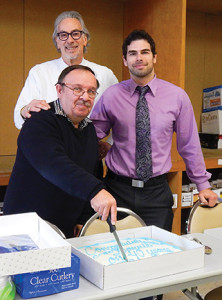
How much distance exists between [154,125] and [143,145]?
0.14 metres

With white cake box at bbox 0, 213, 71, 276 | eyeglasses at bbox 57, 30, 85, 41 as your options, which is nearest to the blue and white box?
white cake box at bbox 0, 213, 71, 276

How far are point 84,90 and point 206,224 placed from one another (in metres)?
1.10

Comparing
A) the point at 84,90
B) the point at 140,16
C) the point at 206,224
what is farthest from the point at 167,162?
Answer: the point at 140,16

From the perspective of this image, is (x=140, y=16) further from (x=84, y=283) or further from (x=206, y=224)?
(x=84, y=283)

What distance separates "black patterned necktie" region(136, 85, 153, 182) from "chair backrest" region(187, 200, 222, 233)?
336 millimetres

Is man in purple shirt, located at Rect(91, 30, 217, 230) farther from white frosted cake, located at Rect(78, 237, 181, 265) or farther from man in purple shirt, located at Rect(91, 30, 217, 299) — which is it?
white frosted cake, located at Rect(78, 237, 181, 265)

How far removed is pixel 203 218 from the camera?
7.79ft

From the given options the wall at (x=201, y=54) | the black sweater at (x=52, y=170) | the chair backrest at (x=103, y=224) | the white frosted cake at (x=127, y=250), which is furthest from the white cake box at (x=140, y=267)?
the wall at (x=201, y=54)

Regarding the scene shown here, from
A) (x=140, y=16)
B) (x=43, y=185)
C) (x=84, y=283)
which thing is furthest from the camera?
(x=140, y=16)

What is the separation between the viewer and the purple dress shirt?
2.49 metres

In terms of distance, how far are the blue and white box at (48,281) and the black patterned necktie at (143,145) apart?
3.85 feet

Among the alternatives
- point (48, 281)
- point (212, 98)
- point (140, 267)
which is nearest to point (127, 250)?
point (140, 267)

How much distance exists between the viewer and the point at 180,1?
133 inches

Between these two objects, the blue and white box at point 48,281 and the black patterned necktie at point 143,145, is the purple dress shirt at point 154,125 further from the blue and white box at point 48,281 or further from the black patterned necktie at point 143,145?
the blue and white box at point 48,281
